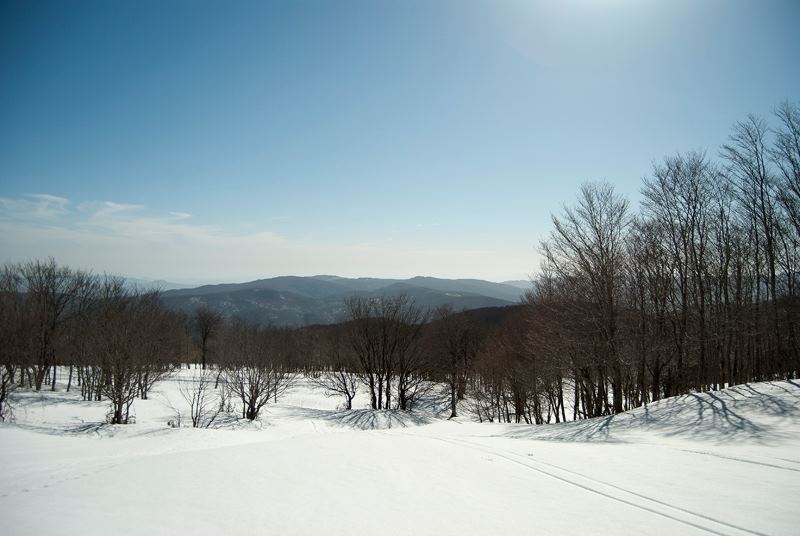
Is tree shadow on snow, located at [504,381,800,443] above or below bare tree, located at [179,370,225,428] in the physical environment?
above

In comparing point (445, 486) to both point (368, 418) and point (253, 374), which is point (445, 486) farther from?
point (253, 374)

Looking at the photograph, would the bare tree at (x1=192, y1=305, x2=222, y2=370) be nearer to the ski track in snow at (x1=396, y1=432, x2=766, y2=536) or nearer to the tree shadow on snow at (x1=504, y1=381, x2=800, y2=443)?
the tree shadow on snow at (x1=504, y1=381, x2=800, y2=443)

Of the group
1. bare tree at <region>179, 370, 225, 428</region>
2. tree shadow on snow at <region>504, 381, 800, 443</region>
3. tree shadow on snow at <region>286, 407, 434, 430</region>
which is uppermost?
tree shadow on snow at <region>504, 381, 800, 443</region>

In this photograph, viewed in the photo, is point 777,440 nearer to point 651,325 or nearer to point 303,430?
point 651,325

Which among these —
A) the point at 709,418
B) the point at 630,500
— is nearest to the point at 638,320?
the point at 709,418

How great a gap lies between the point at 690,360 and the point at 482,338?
2479 cm

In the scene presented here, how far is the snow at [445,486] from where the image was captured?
196 inches

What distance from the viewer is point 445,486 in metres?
6.39

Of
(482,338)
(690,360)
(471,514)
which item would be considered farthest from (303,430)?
(482,338)

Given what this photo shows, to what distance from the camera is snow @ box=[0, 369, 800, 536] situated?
16.4 feet

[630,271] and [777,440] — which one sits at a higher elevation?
[630,271]

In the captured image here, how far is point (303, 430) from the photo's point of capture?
23.5m

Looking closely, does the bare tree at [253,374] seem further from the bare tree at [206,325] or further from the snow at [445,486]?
the bare tree at [206,325]

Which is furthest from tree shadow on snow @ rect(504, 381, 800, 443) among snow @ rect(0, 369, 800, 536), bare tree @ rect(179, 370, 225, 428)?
bare tree @ rect(179, 370, 225, 428)
